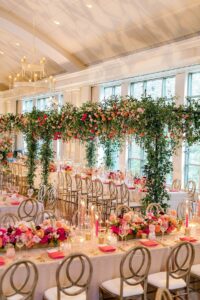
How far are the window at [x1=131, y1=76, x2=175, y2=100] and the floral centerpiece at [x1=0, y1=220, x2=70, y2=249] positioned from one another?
300 inches

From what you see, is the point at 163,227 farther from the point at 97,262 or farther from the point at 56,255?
the point at 56,255

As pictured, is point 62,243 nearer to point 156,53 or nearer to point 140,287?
point 140,287

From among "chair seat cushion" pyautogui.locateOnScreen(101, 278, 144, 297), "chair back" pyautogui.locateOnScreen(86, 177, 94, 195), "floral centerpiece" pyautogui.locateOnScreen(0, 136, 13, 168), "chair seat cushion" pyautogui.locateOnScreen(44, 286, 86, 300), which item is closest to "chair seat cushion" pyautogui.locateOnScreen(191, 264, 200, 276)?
"chair seat cushion" pyautogui.locateOnScreen(101, 278, 144, 297)

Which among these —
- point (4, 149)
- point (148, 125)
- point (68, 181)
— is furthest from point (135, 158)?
point (148, 125)

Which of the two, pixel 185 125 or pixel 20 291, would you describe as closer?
pixel 20 291

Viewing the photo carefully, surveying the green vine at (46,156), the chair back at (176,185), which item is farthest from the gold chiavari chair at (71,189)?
the chair back at (176,185)

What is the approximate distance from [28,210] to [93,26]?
6.83 m

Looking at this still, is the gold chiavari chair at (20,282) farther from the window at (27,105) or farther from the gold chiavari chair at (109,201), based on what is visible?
the window at (27,105)

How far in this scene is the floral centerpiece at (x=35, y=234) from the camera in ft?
16.2

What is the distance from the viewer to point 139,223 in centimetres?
Answer: 582

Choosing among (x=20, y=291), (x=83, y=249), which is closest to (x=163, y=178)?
(x=83, y=249)

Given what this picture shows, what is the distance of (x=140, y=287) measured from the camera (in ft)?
15.6

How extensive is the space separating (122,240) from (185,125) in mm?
3142

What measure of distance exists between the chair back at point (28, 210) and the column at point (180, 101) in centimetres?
495
